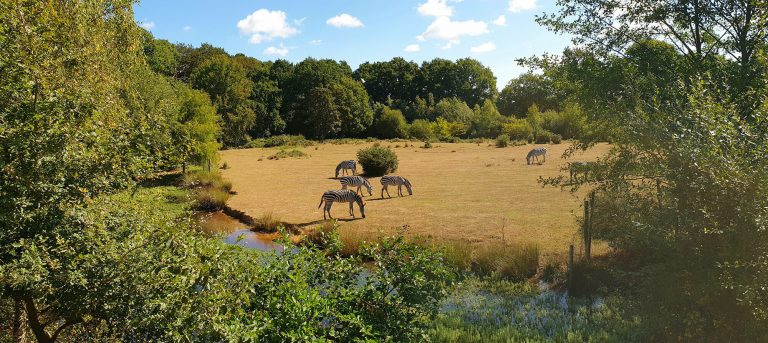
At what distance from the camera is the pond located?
1786 cm

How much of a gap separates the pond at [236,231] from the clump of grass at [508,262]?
758 centimetres

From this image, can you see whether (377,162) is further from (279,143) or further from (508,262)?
(279,143)

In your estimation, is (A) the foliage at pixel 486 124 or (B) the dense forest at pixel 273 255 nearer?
(B) the dense forest at pixel 273 255

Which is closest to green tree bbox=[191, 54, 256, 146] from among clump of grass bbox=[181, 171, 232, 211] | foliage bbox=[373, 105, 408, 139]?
foliage bbox=[373, 105, 408, 139]

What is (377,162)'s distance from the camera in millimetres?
32906

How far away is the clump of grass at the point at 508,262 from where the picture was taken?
44.0 feet

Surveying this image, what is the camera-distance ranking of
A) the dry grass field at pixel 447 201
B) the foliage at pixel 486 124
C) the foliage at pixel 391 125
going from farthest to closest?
the foliage at pixel 391 125 → the foliage at pixel 486 124 → the dry grass field at pixel 447 201

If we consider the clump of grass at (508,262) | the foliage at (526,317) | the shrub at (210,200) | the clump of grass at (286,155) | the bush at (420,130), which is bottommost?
the foliage at (526,317)

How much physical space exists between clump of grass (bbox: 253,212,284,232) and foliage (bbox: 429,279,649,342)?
32.6ft

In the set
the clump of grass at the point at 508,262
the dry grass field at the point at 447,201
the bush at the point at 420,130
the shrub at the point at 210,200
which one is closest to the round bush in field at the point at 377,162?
the dry grass field at the point at 447,201

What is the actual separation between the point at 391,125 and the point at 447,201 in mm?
53883

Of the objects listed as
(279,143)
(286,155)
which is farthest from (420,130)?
(286,155)

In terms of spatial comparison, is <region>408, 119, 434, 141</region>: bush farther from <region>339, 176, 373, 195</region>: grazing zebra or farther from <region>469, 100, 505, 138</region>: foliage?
<region>339, 176, 373, 195</region>: grazing zebra

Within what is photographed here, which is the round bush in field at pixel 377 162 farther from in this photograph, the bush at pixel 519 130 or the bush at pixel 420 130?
the bush at pixel 420 130
